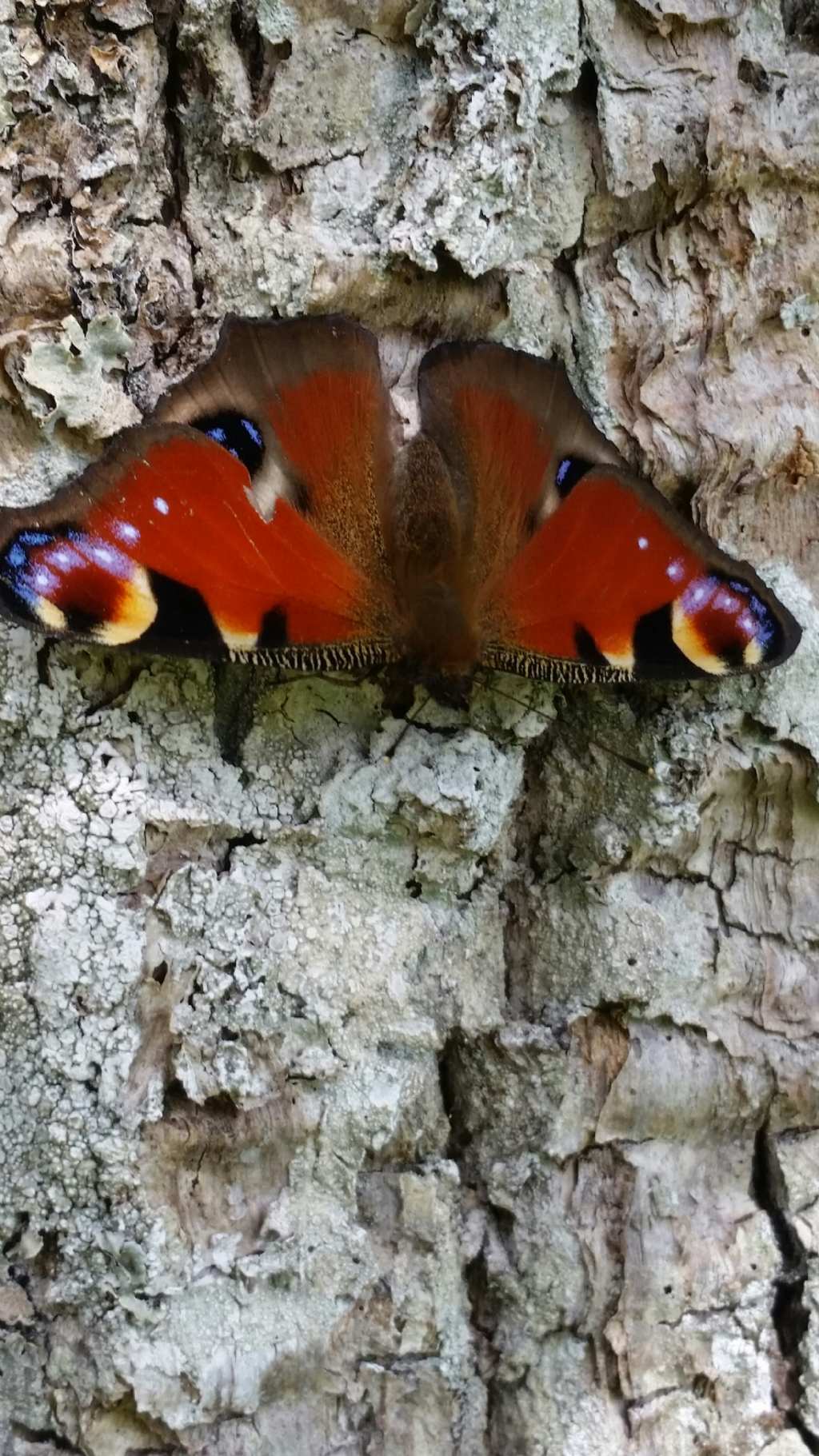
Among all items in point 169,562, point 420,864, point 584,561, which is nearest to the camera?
point 169,562

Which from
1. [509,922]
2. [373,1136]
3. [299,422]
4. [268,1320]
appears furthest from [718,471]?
[268,1320]

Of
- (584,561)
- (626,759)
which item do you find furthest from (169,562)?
(626,759)

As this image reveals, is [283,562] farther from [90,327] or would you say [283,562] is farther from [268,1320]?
[268,1320]

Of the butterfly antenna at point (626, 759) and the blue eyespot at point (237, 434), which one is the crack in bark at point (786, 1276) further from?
the blue eyespot at point (237, 434)

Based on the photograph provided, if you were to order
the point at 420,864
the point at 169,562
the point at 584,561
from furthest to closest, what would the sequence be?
the point at 584,561 → the point at 420,864 → the point at 169,562

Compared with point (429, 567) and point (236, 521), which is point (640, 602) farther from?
point (236, 521)

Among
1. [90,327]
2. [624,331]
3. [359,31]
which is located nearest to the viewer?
[90,327]

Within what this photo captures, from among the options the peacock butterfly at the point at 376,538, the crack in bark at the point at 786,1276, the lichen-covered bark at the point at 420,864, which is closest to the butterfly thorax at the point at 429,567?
the peacock butterfly at the point at 376,538

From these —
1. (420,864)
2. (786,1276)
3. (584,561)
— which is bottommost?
(786,1276)
